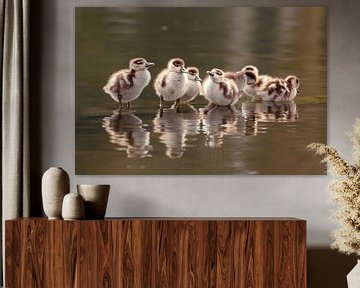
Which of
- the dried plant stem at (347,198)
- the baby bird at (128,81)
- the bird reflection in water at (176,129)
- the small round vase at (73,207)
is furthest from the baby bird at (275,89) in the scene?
the small round vase at (73,207)

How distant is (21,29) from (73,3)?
0.37 m

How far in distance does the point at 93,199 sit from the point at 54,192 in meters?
0.22

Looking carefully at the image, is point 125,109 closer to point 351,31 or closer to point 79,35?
point 79,35

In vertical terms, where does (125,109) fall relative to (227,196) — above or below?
above

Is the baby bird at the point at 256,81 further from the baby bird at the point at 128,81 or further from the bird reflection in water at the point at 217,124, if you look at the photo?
the baby bird at the point at 128,81

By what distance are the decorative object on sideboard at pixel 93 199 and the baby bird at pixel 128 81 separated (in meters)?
0.64

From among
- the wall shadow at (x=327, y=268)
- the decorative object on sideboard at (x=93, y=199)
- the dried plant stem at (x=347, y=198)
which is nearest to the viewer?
the dried plant stem at (x=347, y=198)

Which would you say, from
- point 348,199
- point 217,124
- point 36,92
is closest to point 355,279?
point 348,199

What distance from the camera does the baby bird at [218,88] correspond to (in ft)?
14.4

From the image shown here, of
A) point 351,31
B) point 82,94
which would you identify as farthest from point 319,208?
point 82,94

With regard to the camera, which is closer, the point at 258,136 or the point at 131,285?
the point at 131,285

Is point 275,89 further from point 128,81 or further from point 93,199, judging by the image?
point 93,199

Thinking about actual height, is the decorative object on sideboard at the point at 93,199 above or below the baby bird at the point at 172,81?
below

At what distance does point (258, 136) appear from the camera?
4.37 meters
